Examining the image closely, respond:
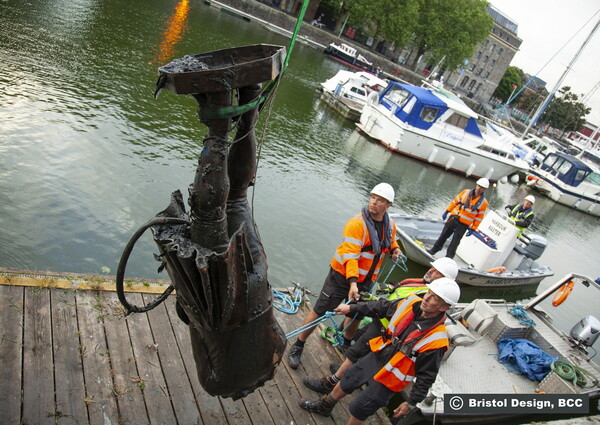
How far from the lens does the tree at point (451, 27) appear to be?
53281 millimetres

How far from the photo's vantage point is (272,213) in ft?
38.4

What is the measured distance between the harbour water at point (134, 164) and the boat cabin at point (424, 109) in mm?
2260

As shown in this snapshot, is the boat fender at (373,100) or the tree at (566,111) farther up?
the tree at (566,111)

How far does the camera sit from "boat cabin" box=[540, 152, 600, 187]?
28.2 meters

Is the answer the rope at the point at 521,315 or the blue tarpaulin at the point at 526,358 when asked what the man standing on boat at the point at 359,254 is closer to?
the blue tarpaulin at the point at 526,358

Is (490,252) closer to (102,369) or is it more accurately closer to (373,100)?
(102,369)

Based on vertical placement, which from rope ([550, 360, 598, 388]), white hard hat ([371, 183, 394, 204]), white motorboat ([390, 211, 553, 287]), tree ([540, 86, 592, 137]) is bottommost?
white motorboat ([390, 211, 553, 287])

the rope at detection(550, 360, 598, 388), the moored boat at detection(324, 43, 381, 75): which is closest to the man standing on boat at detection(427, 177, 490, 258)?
the rope at detection(550, 360, 598, 388)

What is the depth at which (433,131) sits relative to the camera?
22125 mm

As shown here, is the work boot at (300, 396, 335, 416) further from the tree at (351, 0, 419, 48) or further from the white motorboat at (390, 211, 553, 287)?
the tree at (351, 0, 419, 48)

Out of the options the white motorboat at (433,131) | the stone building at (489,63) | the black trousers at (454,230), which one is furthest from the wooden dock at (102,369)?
the stone building at (489,63)

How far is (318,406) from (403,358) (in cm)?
107

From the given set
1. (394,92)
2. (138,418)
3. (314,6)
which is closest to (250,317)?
(138,418)

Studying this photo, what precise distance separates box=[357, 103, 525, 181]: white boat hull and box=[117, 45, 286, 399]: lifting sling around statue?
1984 centimetres
